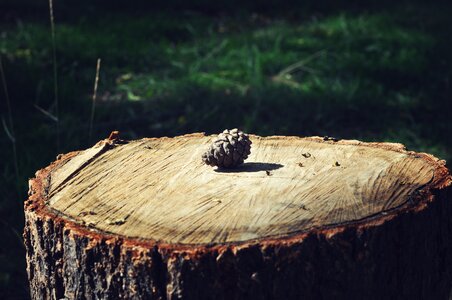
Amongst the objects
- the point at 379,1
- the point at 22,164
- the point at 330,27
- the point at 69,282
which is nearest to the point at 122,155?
the point at 69,282

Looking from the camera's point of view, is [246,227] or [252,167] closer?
[246,227]

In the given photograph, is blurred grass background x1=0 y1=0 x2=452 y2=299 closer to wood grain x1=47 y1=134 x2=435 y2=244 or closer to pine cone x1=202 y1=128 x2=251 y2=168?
wood grain x1=47 y1=134 x2=435 y2=244

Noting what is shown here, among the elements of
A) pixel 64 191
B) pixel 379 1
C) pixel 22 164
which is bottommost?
pixel 22 164

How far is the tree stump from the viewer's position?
1.87 meters

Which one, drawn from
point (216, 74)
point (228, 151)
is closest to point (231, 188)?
point (228, 151)

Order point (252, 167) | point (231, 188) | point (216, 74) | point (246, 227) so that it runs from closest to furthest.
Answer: point (246, 227) < point (231, 188) < point (252, 167) < point (216, 74)

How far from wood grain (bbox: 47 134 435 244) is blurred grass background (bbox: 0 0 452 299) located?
3.64 ft

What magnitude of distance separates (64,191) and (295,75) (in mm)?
3116

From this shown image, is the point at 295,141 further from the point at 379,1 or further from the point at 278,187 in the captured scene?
the point at 379,1

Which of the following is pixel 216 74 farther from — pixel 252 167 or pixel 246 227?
pixel 246 227

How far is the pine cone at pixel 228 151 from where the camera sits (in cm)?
226

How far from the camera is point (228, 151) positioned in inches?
88.6

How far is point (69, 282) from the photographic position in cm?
208

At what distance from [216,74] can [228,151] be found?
2885mm
